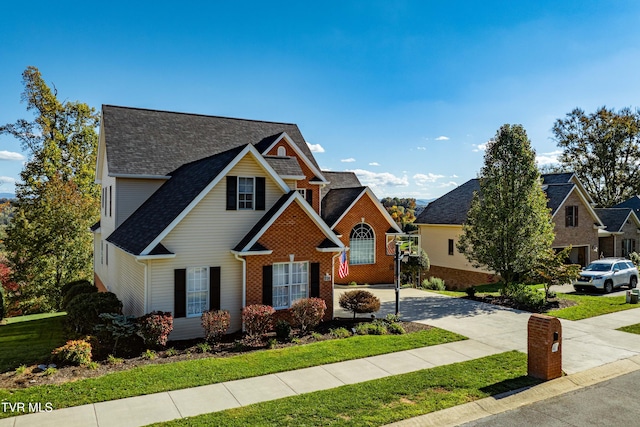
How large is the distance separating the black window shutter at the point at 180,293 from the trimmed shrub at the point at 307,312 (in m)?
3.63

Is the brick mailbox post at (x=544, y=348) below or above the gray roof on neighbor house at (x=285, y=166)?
below

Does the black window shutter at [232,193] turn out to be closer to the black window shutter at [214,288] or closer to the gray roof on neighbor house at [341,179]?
the black window shutter at [214,288]

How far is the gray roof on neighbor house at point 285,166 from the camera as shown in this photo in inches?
793

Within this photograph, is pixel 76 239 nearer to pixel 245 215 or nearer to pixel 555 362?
pixel 245 215

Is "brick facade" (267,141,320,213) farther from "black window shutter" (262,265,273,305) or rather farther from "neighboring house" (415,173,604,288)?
"neighboring house" (415,173,604,288)

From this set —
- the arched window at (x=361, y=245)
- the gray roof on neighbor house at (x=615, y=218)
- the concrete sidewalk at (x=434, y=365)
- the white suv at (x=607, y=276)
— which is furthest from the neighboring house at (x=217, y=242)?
the gray roof on neighbor house at (x=615, y=218)

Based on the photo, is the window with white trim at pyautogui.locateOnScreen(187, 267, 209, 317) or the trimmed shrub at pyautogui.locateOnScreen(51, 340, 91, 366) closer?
the trimmed shrub at pyautogui.locateOnScreen(51, 340, 91, 366)

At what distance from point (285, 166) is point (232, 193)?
5.80 metres

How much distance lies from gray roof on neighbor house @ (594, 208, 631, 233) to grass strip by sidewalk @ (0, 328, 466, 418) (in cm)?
3162

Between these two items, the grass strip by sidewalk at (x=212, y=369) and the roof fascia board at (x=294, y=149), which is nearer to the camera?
the grass strip by sidewalk at (x=212, y=369)

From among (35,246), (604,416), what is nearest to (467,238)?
(604,416)

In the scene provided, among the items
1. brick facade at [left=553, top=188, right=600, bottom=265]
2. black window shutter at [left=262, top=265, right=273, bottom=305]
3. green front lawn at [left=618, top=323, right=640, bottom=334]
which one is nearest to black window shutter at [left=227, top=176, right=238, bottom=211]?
black window shutter at [left=262, top=265, right=273, bottom=305]

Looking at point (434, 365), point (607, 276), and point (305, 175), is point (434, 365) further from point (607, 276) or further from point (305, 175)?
point (607, 276)

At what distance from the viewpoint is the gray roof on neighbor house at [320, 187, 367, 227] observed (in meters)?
26.4
